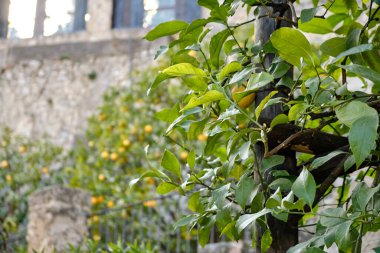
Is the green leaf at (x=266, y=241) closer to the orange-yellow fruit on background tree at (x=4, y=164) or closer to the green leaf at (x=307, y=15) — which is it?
the green leaf at (x=307, y=15)

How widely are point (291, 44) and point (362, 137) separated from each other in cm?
22

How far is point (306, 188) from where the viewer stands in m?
1.11

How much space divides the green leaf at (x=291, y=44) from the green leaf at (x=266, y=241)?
0.31 meters

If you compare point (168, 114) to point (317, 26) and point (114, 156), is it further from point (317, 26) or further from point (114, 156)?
point (114, 156)

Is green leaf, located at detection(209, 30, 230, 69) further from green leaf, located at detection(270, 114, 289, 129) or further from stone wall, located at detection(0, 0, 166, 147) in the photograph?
stone wall, located at detection(0, 0, 166, 147)

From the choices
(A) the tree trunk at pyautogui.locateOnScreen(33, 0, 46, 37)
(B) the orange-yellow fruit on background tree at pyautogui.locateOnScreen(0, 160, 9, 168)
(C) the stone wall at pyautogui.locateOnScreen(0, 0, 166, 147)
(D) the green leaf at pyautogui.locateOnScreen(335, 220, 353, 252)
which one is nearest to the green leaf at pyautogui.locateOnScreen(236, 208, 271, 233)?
(D) the green leaf at pyautogui.locateOnScreen(335, 220, 353, 252)

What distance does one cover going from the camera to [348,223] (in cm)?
110

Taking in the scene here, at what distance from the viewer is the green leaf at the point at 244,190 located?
49.8 inches

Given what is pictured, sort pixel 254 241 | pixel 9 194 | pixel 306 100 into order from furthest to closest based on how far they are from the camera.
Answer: pixel 9 194 < pixel 254 241 < pixel 306 100

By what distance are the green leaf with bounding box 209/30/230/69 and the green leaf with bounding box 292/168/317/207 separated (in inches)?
14.4

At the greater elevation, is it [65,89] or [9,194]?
[65,89]

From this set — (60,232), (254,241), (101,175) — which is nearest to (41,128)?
(101,175)

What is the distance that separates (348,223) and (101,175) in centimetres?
503

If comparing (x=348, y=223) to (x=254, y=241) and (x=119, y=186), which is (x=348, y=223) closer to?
(x=254, y=241)
